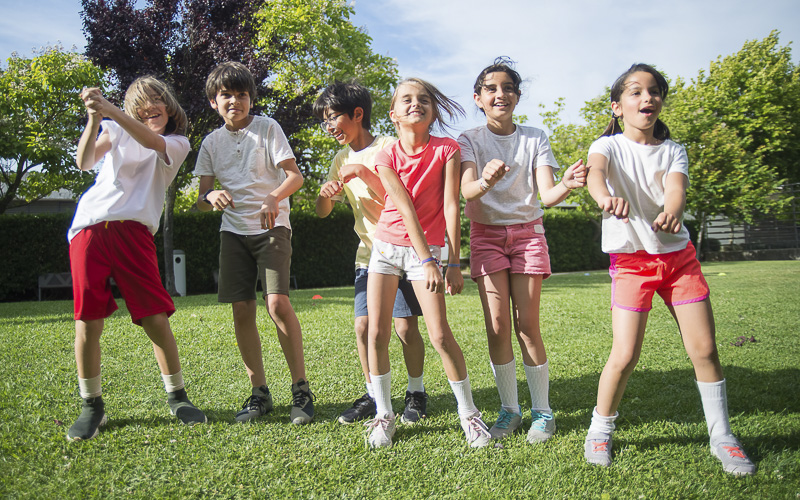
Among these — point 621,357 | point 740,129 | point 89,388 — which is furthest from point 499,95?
point 740,129

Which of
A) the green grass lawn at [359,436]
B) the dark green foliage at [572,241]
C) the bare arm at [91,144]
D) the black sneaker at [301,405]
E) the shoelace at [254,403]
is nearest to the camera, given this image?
the green grass lawn at [359,436]

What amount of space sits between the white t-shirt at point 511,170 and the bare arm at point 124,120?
1603 millimetres

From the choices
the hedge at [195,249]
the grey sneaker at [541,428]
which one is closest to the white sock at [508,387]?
the grey sneaker at [541,428]

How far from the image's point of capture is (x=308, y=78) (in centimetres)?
1557

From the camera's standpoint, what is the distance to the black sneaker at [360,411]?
10.1 feet

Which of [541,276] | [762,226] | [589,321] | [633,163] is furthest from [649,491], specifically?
[762,226]

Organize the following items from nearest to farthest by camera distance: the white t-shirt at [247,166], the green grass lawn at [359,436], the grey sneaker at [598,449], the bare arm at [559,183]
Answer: the green grass lawn at [359,436]
the grey sneaker at [598,449]
the bare arm at [559,183]
the white t-shirt at [247,166]

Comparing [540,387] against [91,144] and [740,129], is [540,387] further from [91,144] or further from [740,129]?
[740,129]

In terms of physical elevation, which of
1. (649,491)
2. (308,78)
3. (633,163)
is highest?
(308,78)

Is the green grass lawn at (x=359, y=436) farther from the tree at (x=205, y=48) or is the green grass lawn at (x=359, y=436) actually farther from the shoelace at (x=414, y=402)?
the tree at (x=205, y=48)

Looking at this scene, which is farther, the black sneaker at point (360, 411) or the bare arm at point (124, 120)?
the black sneaker at point (360, 411)

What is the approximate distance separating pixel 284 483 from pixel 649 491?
146cm

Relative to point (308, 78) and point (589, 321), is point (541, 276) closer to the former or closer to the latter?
point (589, 321)

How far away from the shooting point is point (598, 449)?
2.50 m
